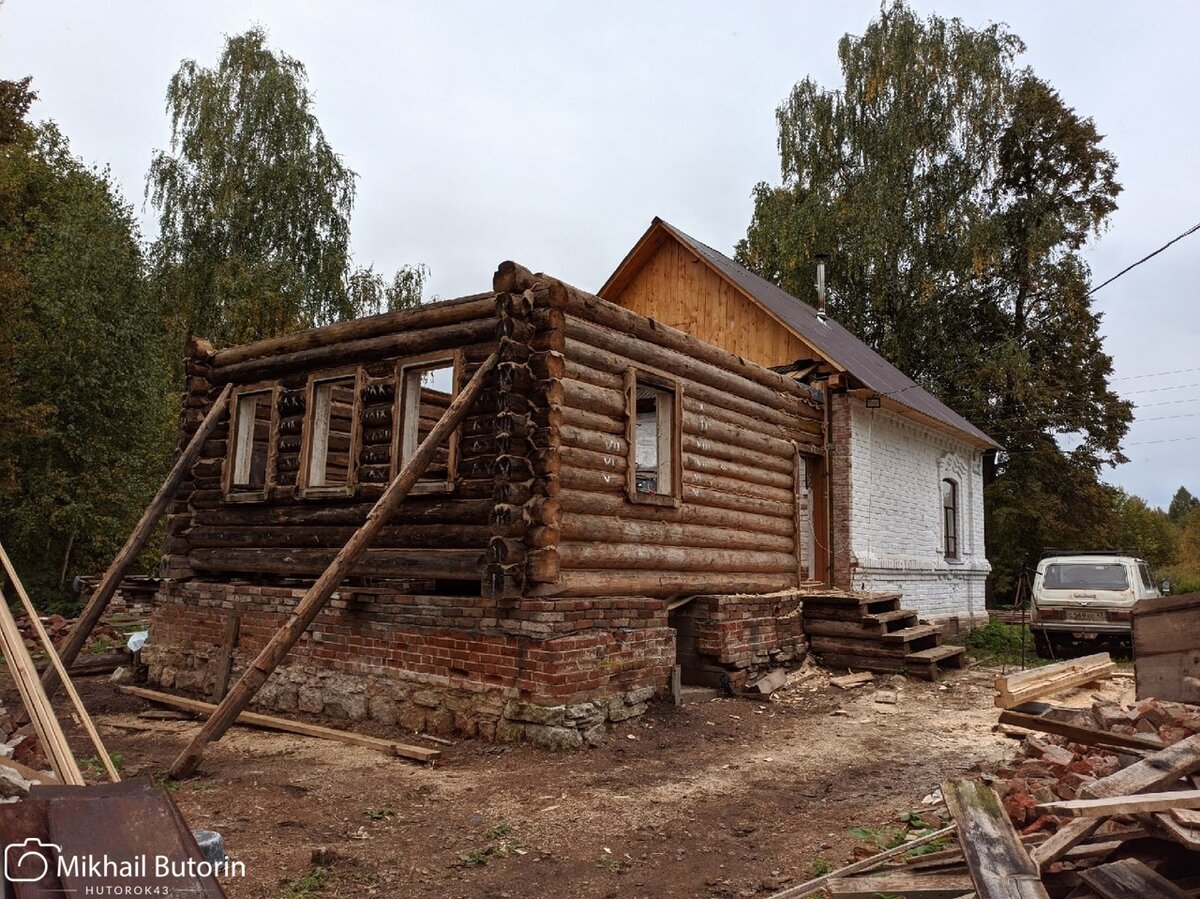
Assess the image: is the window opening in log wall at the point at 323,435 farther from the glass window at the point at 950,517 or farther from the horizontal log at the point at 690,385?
the glass window at the point at 950,517

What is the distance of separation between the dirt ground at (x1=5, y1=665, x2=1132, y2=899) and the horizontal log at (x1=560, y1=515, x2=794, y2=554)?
5.84ft

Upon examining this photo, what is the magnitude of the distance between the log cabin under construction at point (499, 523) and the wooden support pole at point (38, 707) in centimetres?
383

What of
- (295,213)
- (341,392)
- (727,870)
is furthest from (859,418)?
(295,213)

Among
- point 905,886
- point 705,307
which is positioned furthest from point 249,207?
point 905,886

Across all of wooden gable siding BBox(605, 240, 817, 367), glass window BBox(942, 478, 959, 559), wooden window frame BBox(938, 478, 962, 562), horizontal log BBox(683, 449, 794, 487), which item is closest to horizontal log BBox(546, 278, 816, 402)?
horizontal log BBox(683, 449, 794, 487)

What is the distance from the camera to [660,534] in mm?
9500

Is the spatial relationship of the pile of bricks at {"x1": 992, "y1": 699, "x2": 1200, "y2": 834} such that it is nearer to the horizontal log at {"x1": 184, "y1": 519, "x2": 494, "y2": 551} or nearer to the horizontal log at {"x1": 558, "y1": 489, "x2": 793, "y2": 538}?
the horizontal log at {"x1": 558, "y1": 489, "x2": 793, "y2": 538}

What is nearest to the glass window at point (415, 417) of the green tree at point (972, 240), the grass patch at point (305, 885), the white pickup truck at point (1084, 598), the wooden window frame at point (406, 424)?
the wooden window frame at point (406, 424)

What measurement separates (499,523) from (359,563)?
1962mm

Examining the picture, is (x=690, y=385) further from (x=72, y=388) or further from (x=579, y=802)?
(x=72, y=388)

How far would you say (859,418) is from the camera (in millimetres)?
14516

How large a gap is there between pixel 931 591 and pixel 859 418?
15.1 feet

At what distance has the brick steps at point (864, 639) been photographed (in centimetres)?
1173

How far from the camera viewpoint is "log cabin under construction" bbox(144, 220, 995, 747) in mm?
7910
